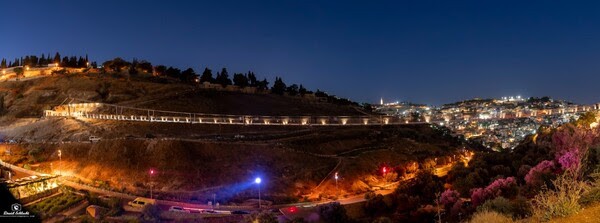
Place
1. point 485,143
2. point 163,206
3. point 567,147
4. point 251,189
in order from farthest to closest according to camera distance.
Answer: point 485,143 → point 251,189 → point 163,206 → point 567,147

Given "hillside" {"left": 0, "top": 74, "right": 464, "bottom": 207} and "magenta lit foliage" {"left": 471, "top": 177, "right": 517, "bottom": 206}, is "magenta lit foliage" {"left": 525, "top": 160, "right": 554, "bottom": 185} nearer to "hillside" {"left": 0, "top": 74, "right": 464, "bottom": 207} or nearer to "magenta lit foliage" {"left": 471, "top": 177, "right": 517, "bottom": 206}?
"magenta lit foliage" {"left": 471, "top": 177, "right": 517, "bottom": 206}

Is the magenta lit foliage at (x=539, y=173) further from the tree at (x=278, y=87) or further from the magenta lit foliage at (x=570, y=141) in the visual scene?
the tree at (x=278, y=87)

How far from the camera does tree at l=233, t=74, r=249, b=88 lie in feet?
232

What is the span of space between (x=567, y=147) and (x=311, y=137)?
23.3 m

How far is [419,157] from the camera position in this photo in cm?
3938

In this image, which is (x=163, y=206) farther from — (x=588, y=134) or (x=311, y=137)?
(x=588, y=134)

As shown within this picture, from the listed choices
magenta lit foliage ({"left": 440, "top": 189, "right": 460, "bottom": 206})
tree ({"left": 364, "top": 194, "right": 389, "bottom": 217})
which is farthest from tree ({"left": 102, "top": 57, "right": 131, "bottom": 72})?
magenta lit foliage ({"left": 440, "top": 189, "right": 460, "bottom": 206})

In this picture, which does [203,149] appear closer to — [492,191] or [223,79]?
[492,191]

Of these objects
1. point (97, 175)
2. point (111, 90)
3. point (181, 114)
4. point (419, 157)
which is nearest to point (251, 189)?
point (97, 175)

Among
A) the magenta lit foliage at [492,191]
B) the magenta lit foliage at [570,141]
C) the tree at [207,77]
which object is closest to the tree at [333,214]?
the magenta lit foliage at [492,191]

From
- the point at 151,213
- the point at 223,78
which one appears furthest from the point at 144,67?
the point at 151,213

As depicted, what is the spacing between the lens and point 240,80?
71.0m

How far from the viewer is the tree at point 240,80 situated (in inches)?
2778

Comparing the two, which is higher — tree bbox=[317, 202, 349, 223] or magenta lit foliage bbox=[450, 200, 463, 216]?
magenta lit foliage bbox=[450, 200, 463, 216]
